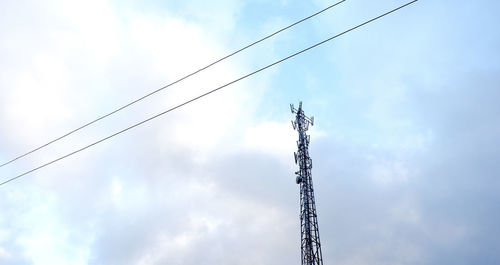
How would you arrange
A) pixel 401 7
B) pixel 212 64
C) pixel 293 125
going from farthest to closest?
pixel 293 125 < pixel 212 64 < pixel 401 7

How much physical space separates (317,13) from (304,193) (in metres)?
26.4

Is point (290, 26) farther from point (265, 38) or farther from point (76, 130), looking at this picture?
point (76, 130)

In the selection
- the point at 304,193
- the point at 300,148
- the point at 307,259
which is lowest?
the point at 307,259

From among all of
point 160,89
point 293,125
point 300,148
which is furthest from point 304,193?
point 160,89

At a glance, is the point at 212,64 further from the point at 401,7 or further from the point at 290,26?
the point at 401,7

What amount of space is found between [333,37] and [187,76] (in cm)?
638

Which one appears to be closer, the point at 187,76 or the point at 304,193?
the point at 187,76

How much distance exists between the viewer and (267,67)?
51.1ft

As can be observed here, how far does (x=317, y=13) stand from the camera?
48.8 feet

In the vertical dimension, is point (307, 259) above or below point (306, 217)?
below

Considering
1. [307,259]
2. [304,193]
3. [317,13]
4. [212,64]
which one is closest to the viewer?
[317,13]

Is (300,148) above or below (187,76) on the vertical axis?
above

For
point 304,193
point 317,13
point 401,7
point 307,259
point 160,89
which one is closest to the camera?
point 401,7

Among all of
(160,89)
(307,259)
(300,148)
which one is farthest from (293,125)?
(160,89)
